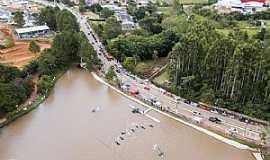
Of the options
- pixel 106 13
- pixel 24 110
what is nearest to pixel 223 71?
pixel 24 110

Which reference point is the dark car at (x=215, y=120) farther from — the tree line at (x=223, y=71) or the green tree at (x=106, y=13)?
the green tree at (x=106, y=13)

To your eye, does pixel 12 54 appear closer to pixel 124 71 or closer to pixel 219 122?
pixel 124 71

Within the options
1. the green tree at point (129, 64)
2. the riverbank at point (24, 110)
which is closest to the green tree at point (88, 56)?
the green tree at point (129, 64)

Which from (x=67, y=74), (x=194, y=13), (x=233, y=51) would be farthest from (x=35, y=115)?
(x=194, y=13)

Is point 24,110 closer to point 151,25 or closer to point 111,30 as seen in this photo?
point 111,30

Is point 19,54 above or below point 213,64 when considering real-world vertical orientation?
below

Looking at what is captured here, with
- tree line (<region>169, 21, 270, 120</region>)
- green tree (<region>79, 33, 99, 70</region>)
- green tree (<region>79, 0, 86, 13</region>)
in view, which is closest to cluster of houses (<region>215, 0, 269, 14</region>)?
green tree (<region>79, 0, 86, 13</region>)

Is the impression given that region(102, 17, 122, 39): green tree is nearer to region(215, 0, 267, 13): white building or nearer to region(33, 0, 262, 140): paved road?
region(33, 0, 262, 140): paved road
